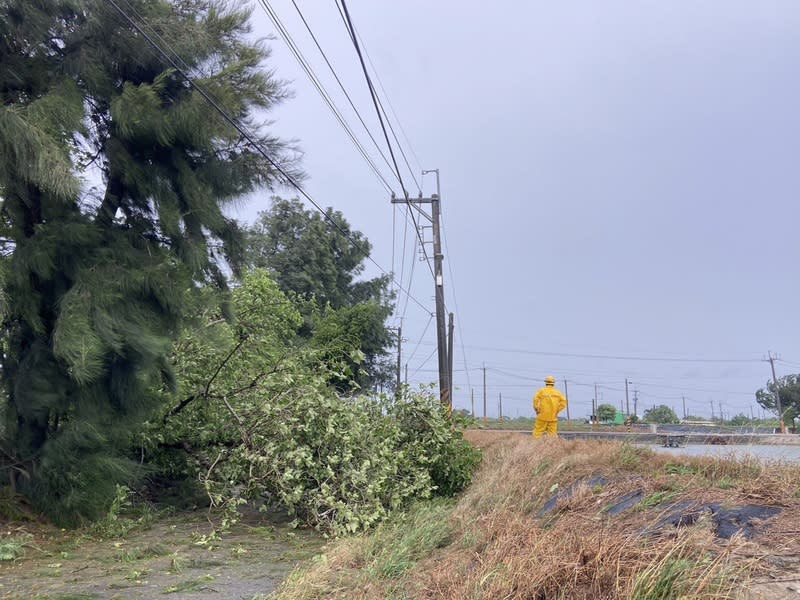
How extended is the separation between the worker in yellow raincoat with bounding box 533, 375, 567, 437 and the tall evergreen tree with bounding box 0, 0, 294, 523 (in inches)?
256

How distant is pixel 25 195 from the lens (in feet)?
25.7

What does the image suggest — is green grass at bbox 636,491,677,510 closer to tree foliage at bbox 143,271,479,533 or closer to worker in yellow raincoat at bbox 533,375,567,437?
tree foliage at bbox 143,271,479,533

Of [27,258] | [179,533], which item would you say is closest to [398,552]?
[179,533]

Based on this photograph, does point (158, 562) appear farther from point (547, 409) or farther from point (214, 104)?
point (547, 409)

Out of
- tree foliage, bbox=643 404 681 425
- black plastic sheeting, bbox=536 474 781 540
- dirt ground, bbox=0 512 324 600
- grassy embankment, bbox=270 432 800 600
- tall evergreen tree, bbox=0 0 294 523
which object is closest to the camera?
grassy embankment, bbox=270 432 800 600

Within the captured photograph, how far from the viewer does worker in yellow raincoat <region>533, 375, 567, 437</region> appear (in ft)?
42.3

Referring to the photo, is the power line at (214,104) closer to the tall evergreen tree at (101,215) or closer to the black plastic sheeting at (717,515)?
the tall evergreen tree at (101,215)

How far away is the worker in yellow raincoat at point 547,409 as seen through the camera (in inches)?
507

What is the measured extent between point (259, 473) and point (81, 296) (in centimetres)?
297

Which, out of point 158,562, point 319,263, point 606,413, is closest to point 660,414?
point 606,413

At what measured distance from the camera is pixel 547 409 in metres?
12.9

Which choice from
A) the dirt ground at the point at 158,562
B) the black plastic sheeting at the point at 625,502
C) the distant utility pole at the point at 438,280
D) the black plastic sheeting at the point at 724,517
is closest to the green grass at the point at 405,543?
the dirt ground at the point at 158,562

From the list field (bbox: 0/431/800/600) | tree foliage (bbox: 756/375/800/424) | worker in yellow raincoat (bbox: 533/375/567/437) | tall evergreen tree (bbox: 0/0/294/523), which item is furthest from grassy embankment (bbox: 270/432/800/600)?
tree foliage (bbox: 756/375/800/424)

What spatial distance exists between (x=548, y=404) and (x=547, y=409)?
87mm
